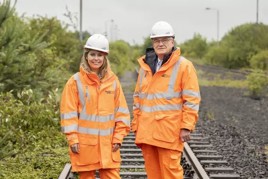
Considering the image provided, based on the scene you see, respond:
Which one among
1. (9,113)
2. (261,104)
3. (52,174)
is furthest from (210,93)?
(52,174)

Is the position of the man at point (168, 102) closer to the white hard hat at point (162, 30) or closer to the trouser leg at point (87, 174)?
the white hard hat at point (162, 30)

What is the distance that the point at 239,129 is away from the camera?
12008 millimetres

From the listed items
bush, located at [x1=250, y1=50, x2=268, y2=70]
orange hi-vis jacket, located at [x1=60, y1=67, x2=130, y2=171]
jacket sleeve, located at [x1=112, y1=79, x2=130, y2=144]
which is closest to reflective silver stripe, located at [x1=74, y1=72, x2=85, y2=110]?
orange hi-vis jacket, located at [x1=60, y1=67, x2=130, y2=171]

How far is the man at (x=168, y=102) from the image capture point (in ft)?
17.4

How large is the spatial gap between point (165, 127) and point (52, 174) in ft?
7.95

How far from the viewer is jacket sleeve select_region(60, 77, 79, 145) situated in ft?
16.5

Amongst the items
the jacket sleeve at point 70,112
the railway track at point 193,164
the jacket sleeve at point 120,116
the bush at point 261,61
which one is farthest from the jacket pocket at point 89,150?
the bush at point 261,61

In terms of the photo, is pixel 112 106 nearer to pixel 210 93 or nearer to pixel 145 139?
pixel 145 139

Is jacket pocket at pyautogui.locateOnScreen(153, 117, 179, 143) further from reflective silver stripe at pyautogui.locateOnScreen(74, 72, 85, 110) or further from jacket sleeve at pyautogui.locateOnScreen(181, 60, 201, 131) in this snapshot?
reflective silver stripe at pyautogui.locateOnScreen(74, 72, 85, 110)

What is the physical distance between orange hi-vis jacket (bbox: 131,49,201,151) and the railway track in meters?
1.56

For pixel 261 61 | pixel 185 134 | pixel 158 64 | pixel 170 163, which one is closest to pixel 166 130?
pixel 185 134

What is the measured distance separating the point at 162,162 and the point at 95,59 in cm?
132

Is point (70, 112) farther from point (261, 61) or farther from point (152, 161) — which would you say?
point (261, 61)

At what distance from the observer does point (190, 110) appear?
5285 mm
